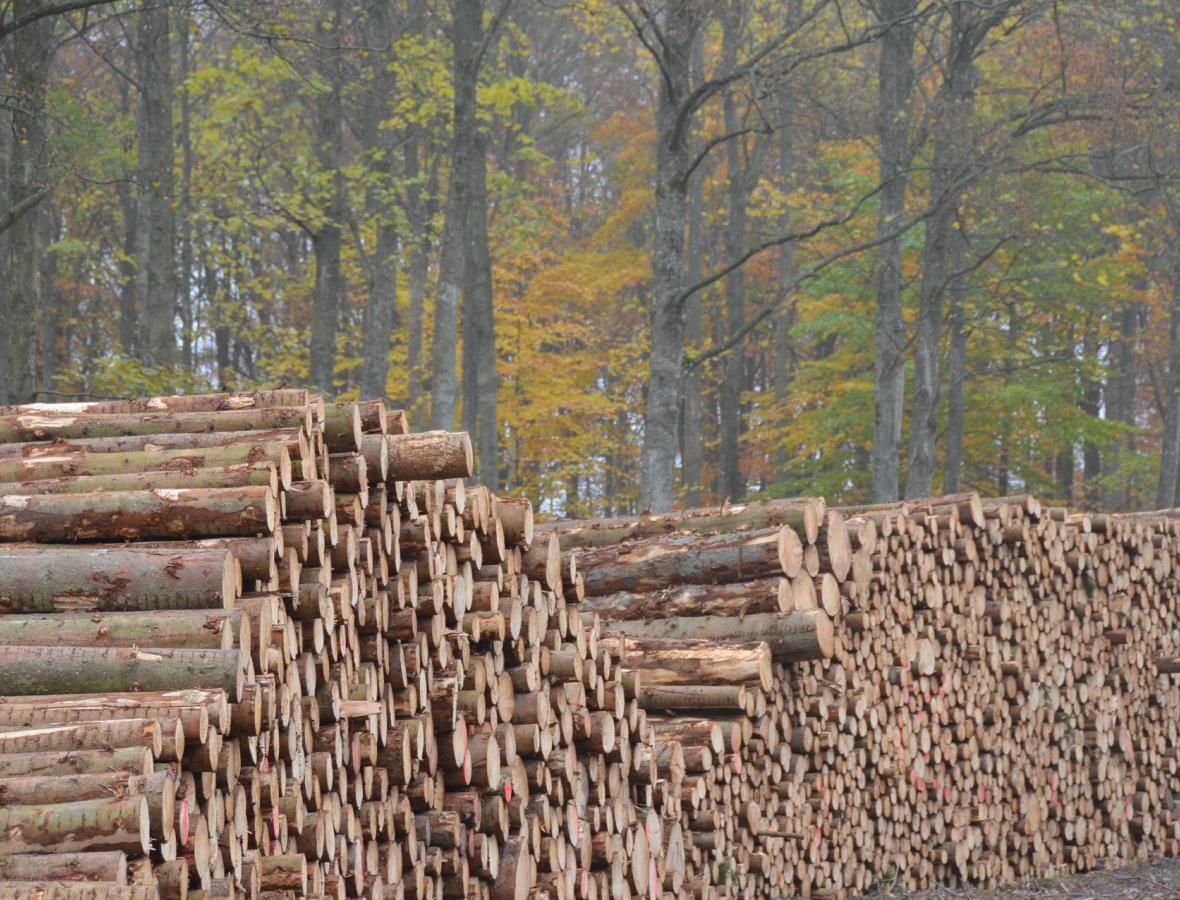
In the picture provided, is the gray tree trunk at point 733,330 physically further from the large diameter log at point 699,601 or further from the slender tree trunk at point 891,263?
the large diameter log at point 699,601

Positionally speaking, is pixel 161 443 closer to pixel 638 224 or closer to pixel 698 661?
pixel 698 661

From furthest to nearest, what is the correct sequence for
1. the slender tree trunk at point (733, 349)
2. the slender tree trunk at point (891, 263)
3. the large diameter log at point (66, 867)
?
the slender tree trunk at point (733, 349)
the slender tree trunk at point (891, 263)
the large diameter log at point (66, 867)

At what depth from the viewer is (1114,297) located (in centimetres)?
2331

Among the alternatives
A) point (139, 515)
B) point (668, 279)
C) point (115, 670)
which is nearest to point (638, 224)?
point (668, 279)

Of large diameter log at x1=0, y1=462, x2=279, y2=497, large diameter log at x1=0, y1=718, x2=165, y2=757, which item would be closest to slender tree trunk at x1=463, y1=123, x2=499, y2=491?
large diameter log at x1=0, y1=462, x2=279, y2=497

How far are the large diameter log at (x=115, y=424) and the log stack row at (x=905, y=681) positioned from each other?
7.90 ft

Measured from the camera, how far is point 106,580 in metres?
4.45

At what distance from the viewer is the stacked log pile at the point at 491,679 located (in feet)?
13.3

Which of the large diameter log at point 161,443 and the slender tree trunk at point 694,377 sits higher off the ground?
the slender tree trunk at point 694,377

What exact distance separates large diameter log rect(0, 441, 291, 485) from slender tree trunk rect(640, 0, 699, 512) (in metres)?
9.36

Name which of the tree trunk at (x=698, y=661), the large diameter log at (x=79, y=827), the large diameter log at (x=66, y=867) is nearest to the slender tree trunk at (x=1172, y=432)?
the tree trunk at (x=698, y=661)

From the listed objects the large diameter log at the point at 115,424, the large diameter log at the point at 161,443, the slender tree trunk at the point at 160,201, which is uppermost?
the slender tree trunk at the point at 160,201

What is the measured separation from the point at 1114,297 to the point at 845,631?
1672 cm

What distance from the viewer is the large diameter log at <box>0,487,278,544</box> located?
15.0ft
